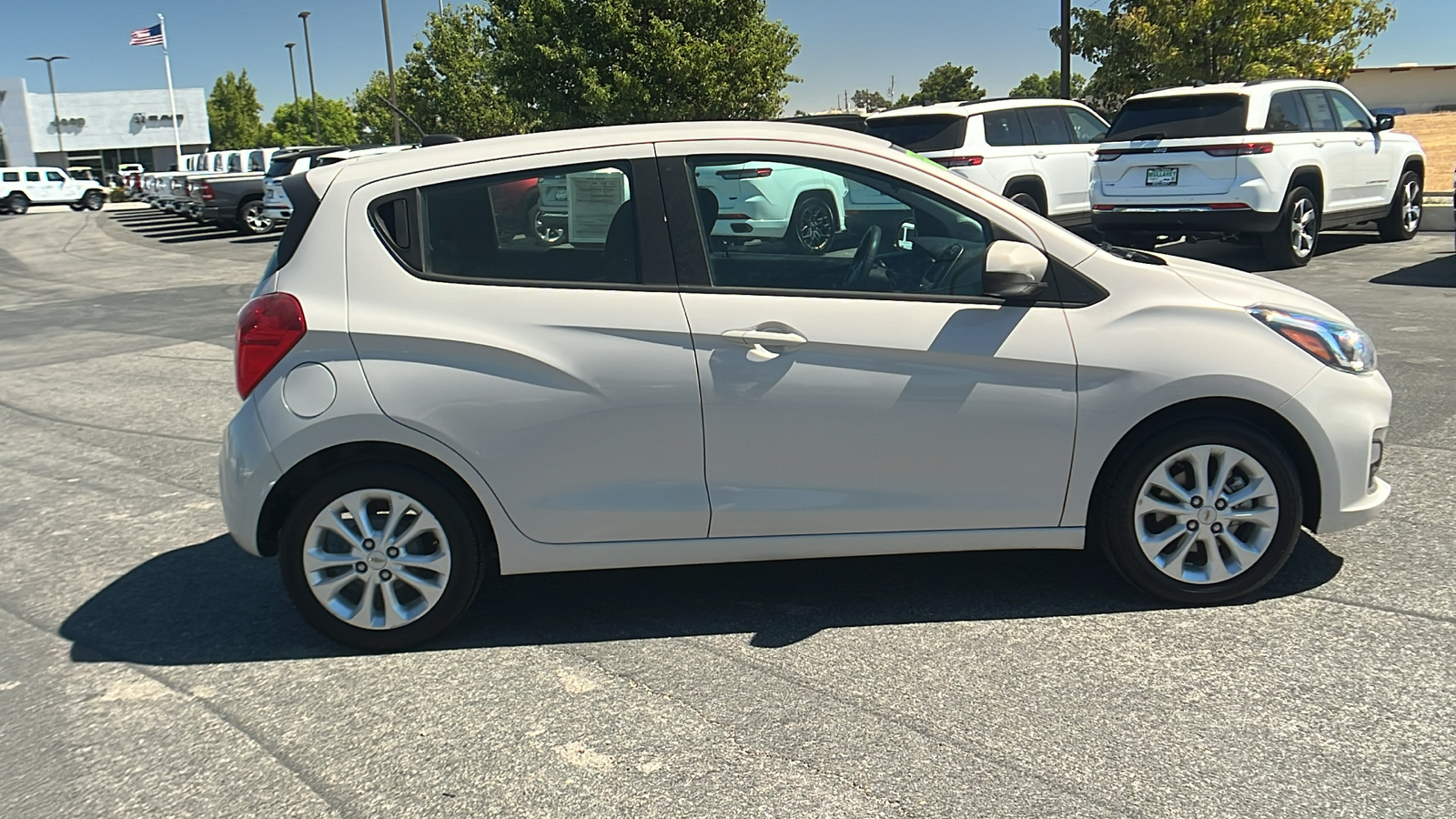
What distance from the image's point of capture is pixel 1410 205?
14.6m

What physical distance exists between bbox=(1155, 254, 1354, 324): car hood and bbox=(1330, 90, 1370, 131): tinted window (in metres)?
10.00

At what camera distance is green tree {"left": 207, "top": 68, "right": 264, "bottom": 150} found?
9156 cm

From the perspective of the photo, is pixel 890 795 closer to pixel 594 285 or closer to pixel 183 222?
pixel 594 285

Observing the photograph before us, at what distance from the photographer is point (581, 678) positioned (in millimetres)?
3734

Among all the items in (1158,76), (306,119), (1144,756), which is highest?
(306,119)

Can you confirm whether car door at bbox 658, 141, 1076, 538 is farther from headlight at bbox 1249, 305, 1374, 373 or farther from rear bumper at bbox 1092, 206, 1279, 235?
rear bumper at bbox 1092, 206, 1279, 235

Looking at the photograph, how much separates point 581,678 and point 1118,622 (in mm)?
1830

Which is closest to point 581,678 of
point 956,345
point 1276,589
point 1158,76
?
point 956,345

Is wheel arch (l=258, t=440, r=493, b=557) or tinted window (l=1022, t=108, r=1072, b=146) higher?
tinted window (l=1022, t=108, r=1072, b=146)

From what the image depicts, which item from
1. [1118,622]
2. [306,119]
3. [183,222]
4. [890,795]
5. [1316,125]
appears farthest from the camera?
[306,119]

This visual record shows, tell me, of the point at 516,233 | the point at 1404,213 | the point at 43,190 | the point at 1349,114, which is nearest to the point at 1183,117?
the point at 1349,114

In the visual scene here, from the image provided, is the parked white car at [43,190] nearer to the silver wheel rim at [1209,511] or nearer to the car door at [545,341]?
the car door at [545,341]

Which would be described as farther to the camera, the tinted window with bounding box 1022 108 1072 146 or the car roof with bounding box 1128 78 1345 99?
the tinted window with bounding box 1022 108 1072 146

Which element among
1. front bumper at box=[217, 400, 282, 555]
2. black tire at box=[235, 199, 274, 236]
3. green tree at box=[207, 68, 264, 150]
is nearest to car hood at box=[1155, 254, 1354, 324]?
front bumper at box=[217, 400, 282, 555]
